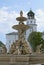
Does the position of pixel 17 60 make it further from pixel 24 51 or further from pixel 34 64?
pixel 24 51

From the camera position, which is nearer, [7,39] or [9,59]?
[9,59]

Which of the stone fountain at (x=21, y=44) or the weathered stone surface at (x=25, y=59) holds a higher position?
the stone fountain at (x=21, y=44)

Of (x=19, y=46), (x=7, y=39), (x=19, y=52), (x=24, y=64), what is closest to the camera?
(x=24, y=64)

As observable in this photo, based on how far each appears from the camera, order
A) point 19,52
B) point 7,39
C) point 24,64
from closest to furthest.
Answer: point 24,64
point 19,52
point 7,39

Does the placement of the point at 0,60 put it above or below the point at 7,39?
below

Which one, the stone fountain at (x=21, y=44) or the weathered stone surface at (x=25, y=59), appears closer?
the weathered stone surface at (x=25, y=59)

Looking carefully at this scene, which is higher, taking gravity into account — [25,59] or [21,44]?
[21,44]

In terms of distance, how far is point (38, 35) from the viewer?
202ft

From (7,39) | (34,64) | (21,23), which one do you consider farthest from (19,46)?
(7,39)

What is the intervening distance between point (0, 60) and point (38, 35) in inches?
1860

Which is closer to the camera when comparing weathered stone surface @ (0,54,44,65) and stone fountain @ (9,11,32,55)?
weathered stone surface @ (0,54,44,65)

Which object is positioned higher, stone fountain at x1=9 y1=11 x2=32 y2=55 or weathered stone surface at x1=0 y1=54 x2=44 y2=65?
stone fountain at x1=9 y1=11 x2=32 y2=55

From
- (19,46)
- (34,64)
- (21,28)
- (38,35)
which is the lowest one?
(34,64)

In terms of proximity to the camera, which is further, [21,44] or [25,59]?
[21,44]
